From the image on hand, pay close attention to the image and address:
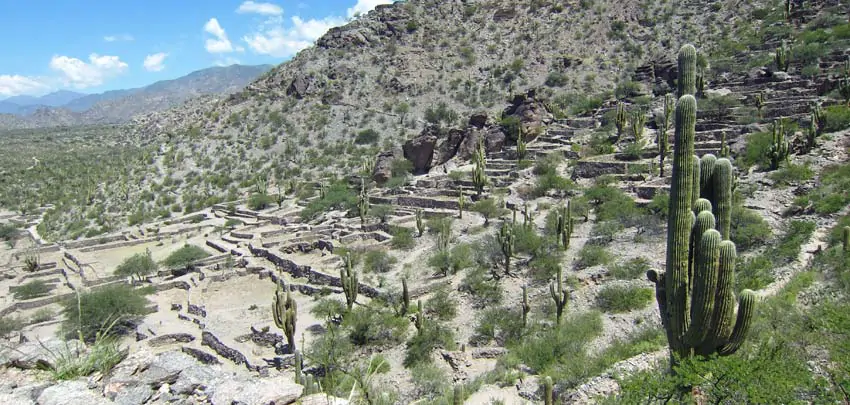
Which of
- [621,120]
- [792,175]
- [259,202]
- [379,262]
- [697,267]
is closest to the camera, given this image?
[697,267]

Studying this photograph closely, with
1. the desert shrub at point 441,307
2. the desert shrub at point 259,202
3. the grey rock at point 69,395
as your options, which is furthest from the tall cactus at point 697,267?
the desert shrub at point 259,202

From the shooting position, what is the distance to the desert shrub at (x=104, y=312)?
1628cm

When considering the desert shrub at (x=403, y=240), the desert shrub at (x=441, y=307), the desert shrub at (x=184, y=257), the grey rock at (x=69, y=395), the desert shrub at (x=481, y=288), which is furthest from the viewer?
the desert shrub at (x=184, y=257)

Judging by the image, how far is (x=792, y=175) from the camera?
1830 centimetres

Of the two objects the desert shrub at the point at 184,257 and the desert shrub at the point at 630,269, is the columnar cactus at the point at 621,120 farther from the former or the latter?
the desert shrub at the point at 184,257

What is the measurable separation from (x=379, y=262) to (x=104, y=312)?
9.26 meters

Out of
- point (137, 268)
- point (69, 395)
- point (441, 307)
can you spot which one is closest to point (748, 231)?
point (441, 307)

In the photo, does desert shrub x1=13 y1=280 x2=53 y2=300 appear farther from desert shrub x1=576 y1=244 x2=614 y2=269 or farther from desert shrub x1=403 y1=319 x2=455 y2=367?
desert shrub x1=576 y1=244 x2=614 y2=269

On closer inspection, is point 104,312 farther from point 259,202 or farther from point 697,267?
point 259,202

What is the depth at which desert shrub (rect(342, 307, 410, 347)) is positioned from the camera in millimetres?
14031

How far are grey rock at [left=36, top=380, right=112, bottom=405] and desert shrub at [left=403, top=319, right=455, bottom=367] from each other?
8.40m

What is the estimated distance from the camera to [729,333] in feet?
25.3

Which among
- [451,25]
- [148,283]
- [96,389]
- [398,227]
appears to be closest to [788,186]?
[398,227]

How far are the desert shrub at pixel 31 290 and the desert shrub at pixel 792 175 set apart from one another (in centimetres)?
2842
